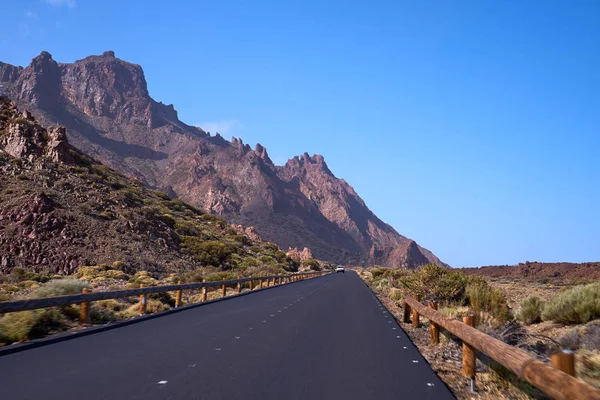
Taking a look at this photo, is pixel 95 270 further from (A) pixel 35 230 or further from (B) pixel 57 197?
(B) pixel 57 197

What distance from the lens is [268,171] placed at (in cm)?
16900

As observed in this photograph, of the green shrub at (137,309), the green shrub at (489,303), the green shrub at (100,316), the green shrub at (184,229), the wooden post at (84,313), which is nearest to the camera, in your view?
the wooden post at (84,313)

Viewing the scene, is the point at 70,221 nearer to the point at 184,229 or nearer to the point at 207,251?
the point at 207,251

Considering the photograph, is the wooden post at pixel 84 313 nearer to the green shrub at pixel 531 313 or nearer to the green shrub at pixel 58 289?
the green shrub at pixel 58 289

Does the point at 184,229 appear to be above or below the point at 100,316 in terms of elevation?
above

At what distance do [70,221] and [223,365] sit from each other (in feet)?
114

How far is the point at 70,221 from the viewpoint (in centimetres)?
3941

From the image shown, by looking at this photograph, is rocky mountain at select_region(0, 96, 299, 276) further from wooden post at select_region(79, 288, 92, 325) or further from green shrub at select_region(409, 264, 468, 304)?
green shrub at select_region(409, 264, 468, 304)

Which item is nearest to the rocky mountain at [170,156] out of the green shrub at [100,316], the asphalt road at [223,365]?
the green shrub at [100,316]

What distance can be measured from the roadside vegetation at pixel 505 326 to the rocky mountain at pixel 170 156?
106420mm

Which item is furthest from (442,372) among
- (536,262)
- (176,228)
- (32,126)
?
(536,262)

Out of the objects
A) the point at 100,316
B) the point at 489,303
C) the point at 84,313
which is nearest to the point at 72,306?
the point at 100,316

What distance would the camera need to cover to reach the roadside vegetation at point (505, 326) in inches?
309

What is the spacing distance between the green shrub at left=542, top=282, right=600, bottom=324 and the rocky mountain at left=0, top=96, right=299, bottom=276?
28.9 m
